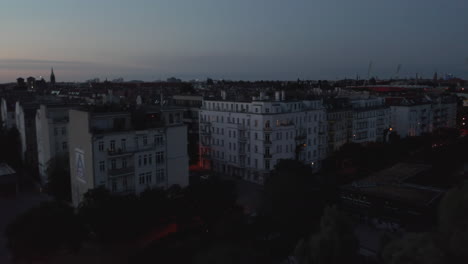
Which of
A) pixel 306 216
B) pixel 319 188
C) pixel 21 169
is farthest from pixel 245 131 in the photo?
pixel 21 169

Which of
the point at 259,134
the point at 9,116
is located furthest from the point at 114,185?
the point at 9,116

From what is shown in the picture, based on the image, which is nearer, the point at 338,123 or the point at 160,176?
the point at 160,176

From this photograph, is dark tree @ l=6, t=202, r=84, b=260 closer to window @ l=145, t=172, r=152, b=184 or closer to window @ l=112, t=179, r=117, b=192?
window @ l=112, t=179, r=117, b=192

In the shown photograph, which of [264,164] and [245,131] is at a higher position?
[245,131]

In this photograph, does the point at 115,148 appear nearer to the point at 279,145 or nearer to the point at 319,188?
the point at 319,188

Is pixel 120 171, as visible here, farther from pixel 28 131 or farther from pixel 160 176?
pixel 28 131

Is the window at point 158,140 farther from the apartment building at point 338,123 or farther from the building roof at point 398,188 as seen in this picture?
the apartment building at point 338,123
